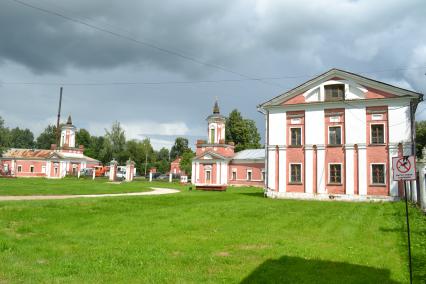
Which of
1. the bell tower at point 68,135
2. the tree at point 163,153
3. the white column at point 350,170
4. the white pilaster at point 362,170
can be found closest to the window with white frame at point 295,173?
the white column at point 350,170

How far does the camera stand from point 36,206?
16.4 m

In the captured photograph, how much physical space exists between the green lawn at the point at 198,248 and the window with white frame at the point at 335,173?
12.8 meters

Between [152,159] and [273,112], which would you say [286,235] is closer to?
[273,112]

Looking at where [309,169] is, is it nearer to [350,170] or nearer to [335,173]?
[335,173]

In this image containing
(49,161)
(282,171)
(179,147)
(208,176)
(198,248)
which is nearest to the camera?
(198,248)

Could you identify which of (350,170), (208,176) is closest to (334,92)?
(350,170)

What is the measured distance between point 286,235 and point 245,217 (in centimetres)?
444

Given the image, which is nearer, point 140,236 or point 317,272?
point 317,272

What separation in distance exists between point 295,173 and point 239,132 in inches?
1877

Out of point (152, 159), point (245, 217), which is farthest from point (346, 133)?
point (152, 159)

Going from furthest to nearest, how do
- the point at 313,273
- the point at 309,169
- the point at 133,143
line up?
1. the point at 133,143
2. the point at 309,169
3. the point at 313,273

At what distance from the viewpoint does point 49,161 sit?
228 feet

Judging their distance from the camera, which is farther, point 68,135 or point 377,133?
point 68,135

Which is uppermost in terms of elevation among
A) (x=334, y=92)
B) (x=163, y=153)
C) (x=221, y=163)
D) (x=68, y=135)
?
(x=68, y=135)
